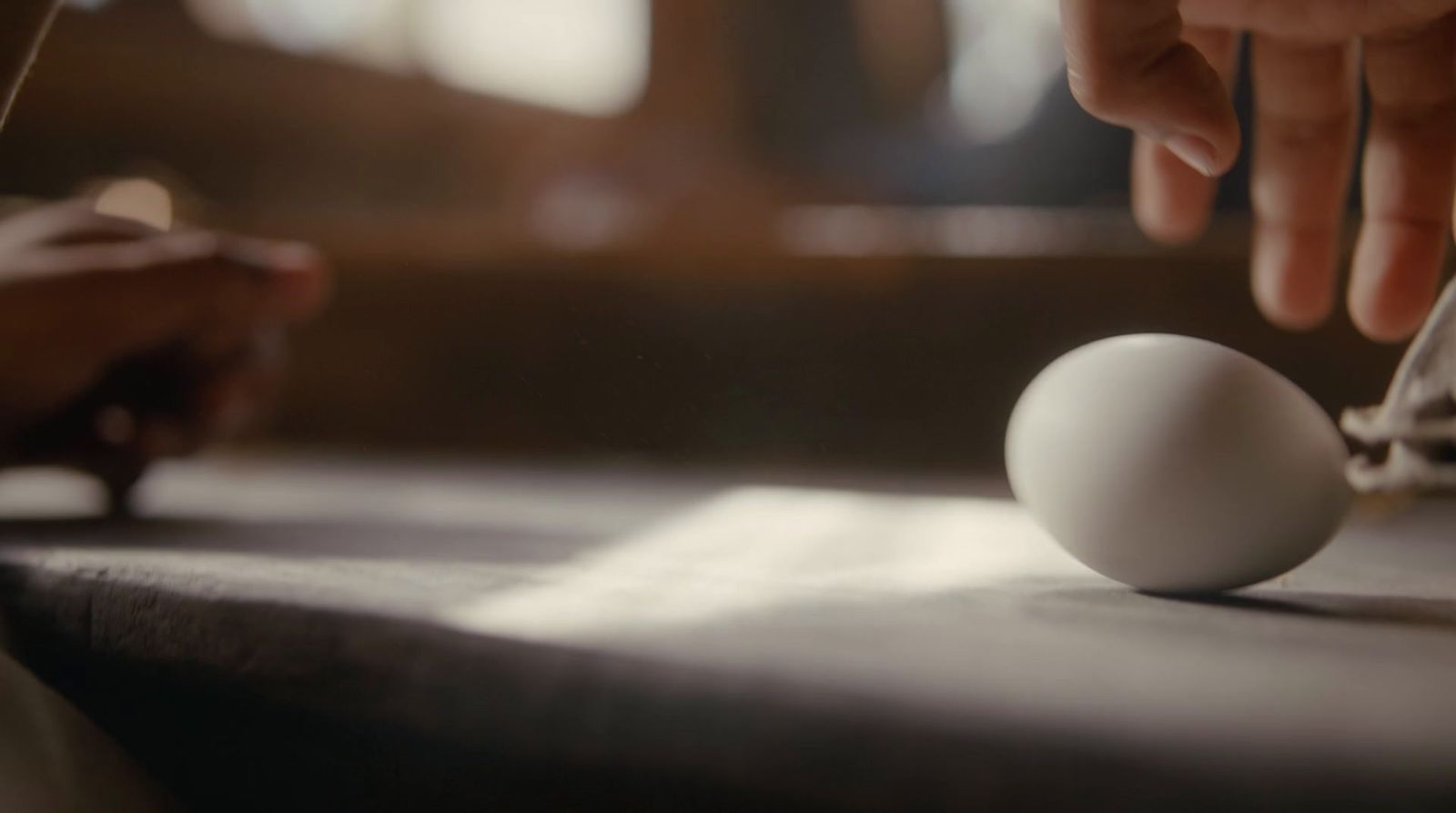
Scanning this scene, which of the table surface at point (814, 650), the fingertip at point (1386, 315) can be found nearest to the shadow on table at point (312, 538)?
the table surface at point (814, 650)

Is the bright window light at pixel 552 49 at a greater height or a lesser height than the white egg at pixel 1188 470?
greater

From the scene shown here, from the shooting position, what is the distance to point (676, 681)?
27 centimetres

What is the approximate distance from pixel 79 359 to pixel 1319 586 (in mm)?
562

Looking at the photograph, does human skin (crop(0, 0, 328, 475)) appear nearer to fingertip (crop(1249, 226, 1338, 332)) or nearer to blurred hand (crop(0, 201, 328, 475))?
blurred hand (crop(0, 201, 328, 475))

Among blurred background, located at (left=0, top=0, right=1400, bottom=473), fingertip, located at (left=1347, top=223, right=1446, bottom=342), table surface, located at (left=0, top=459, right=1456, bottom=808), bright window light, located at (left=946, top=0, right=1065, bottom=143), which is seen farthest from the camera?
bright window light, located at (left=946, top=0, right=1065, bottom=143)

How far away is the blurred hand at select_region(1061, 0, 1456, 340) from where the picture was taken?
0.36m

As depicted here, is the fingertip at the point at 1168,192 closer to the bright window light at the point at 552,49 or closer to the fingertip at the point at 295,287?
the fingertip at the point at 295,287

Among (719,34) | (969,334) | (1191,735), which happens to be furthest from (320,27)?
(1191,735)

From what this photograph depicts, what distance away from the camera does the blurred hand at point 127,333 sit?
563 millimetres

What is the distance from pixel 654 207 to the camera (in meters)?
1.84

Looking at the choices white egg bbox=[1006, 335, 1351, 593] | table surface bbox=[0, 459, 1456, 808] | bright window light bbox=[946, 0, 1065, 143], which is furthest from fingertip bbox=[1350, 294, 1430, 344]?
bright window light bbox=[946, 0, 1065, 143]

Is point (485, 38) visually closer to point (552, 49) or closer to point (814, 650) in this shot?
point (552, 49)

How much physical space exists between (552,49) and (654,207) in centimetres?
57

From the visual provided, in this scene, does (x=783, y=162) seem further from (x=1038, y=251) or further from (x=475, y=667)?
(x=475, y=667)
